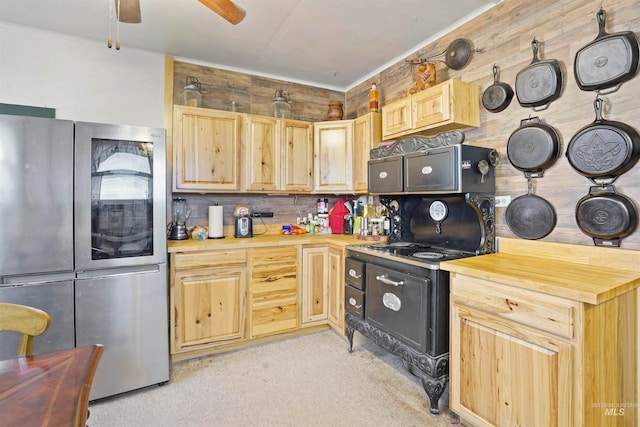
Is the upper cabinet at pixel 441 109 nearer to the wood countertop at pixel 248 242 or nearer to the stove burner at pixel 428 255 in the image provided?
the stove burner at pixel 428 255

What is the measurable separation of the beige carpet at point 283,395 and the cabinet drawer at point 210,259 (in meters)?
0.78

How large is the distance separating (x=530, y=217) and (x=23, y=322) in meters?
2.56

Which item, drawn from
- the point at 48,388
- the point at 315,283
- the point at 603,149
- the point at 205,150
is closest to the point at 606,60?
the point at 603,149

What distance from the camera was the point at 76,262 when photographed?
194cm

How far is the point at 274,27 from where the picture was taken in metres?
2.50

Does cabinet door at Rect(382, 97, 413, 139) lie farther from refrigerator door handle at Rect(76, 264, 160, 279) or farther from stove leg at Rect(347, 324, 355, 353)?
refrigerator door handle at Rect(76, 264, 160, 279)

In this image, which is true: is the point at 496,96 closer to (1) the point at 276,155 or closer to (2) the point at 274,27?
(2) the point at 274,27

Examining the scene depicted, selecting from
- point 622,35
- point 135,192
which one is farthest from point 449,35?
point 135,192

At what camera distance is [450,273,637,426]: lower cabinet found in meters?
1.25

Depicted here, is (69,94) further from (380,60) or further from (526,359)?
(526,359)

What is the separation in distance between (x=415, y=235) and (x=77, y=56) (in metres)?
3.25

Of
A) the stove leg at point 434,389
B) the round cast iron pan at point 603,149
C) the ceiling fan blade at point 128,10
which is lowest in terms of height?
the stove leg at point 434,389

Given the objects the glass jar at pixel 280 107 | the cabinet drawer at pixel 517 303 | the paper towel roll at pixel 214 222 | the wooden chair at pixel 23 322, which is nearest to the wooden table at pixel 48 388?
the wooden chair at pixel 23 322

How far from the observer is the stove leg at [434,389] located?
1.85m
